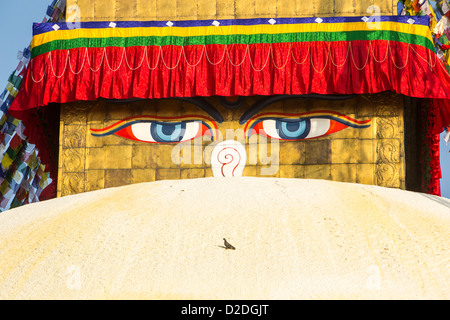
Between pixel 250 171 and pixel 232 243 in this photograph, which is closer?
pixel 232 243

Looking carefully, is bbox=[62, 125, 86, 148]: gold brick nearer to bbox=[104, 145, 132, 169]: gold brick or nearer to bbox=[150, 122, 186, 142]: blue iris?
bbox=[104, 145, 132, 169]: gold brick

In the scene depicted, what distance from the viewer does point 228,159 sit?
46.7 feet

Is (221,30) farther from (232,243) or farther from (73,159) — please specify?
(232,243)

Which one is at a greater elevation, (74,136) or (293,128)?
(293,128)

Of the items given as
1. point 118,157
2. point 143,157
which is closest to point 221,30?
point 143,157

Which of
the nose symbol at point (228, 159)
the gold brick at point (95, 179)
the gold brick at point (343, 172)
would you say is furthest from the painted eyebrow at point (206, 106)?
the gold brick at point (343, 172)

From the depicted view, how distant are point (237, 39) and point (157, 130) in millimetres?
2618

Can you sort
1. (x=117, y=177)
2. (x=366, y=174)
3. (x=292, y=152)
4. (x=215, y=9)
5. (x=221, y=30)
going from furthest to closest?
(x=215, y=9) → (x=117, y=177) → (x=221, y=30) → (x=292, y=152) → (x=366, y=174)

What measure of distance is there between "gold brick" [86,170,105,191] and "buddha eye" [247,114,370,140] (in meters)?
3.31

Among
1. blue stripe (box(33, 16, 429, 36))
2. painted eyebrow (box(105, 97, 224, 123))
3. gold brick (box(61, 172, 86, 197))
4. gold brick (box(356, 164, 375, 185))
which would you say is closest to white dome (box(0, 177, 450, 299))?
gold brick (box(356, 164, 375, 185))

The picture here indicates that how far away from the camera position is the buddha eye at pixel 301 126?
14219mm

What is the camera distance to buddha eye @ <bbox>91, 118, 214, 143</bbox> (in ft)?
47.5
